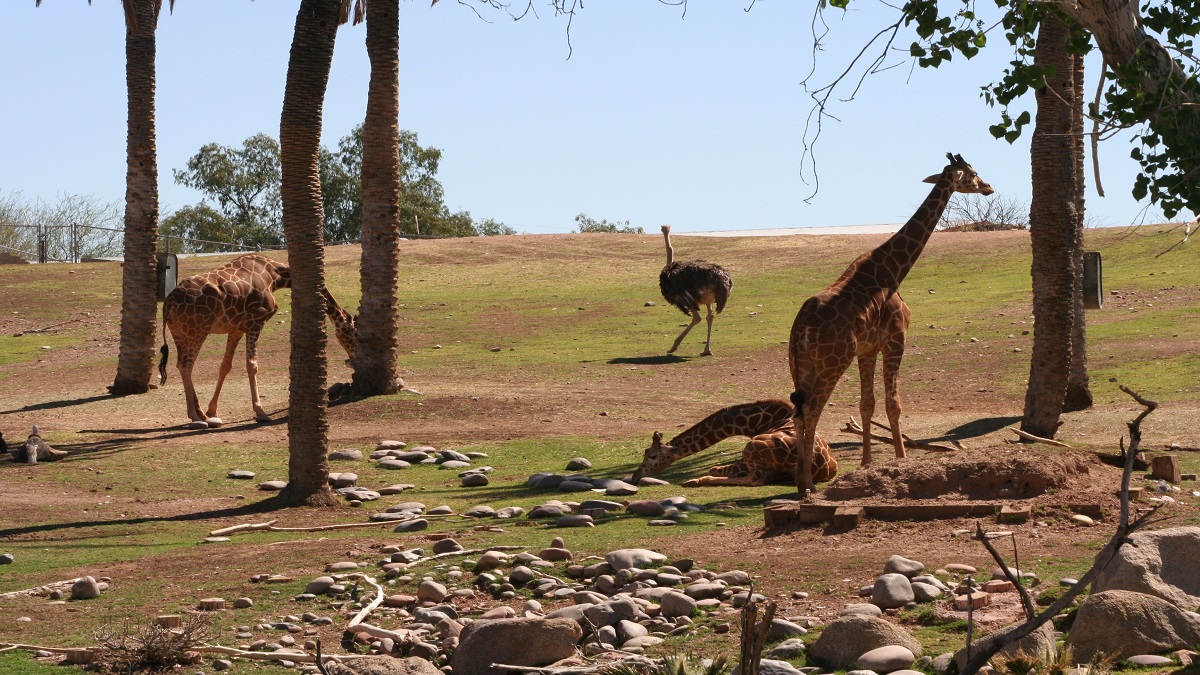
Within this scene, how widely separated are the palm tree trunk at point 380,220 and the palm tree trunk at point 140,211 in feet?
12.9

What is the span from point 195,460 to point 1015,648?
41.5 ft

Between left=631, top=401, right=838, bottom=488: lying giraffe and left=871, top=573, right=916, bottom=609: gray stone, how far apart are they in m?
5.00

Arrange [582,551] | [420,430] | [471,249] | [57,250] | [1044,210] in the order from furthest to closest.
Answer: [57,250], [471,249], [420,430], [1044,210], [582,551]

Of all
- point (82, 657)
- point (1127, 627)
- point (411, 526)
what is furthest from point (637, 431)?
point (1127, 627)

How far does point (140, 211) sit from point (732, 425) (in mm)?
12996

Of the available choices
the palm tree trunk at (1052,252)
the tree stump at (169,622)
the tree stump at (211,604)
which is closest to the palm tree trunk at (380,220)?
the palm tree trunk at (1052,252)

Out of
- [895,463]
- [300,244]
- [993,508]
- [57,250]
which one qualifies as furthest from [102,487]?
[57,250]

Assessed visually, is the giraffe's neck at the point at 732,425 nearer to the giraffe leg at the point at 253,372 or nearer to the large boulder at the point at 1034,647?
the large boulder at the point at 1034,647

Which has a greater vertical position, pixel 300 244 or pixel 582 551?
pixel 300 244

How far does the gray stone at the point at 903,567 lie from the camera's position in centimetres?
954

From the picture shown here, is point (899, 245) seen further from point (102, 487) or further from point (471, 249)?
point (471, 249)

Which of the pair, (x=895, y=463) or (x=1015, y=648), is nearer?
(x=1015, y=648)

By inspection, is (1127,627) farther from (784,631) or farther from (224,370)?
(224,370)

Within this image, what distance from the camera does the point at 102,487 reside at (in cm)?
1583
